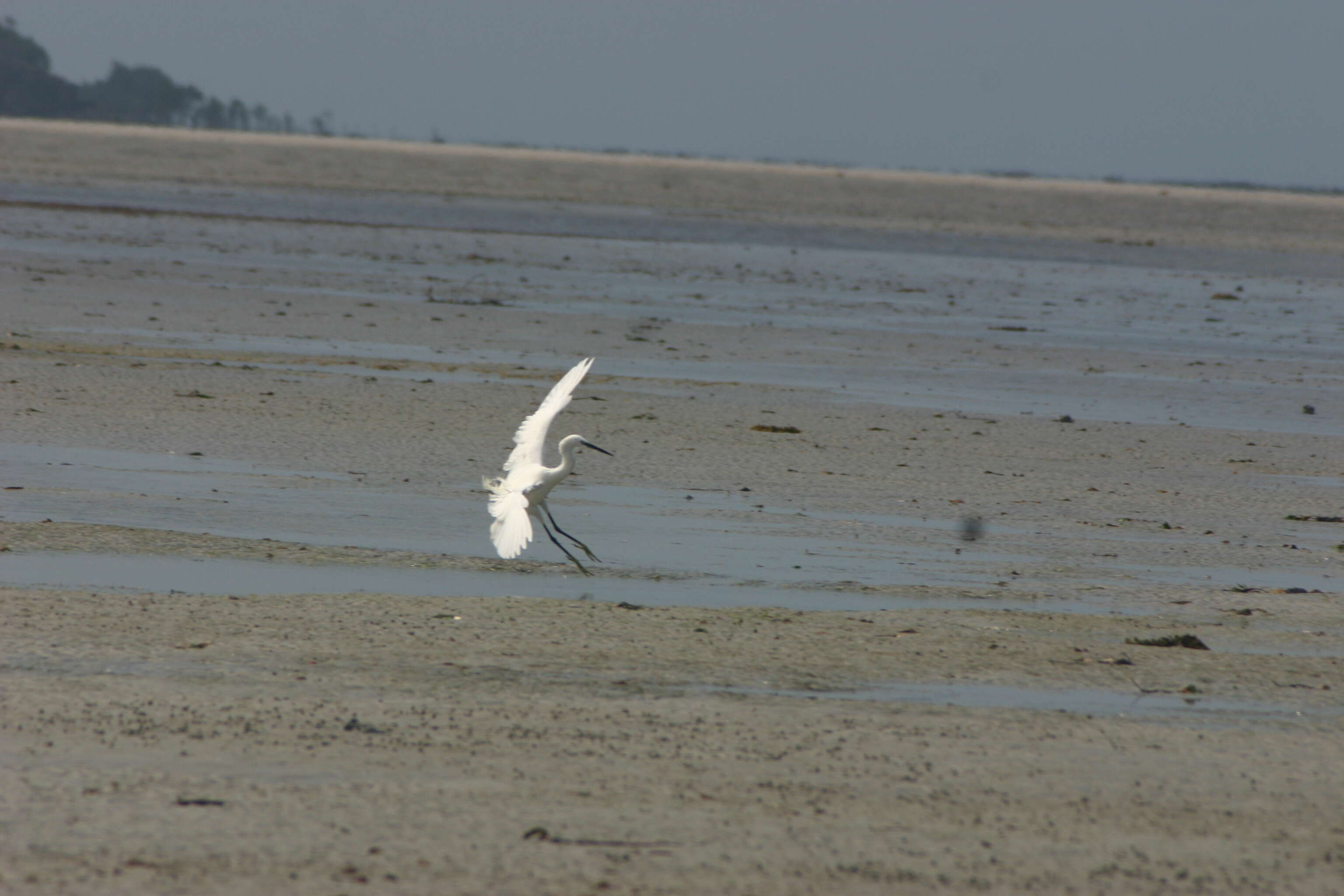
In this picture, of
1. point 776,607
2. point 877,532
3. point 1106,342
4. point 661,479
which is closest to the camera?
point 776,607

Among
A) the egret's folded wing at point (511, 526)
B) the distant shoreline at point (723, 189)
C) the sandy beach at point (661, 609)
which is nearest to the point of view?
the sandy beach at point (661, 609)

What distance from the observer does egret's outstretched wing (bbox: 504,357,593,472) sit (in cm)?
788

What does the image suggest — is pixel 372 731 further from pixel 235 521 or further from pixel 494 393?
pixel 494 393

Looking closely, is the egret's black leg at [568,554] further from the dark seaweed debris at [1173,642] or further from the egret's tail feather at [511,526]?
the dark seaweed debris at [1173,642]

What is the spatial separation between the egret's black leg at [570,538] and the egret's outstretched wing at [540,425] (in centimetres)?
29

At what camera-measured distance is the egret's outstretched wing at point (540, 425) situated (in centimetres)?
788

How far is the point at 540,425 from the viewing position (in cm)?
797

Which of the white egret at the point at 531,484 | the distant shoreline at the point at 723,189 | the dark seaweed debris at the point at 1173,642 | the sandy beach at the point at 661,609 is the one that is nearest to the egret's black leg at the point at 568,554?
the white egret at the point at 531,484

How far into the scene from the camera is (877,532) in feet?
26.2

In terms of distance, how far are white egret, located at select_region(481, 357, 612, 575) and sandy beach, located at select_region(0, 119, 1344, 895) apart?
0.20 m

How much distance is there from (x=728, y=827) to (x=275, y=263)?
1983cm

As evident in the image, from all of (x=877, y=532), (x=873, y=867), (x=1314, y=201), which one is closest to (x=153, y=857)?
(x=873, y=867)

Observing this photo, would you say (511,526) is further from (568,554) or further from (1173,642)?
(1173,642)

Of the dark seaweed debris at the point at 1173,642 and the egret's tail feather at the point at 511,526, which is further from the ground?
the egret's tail feather at the point at 511,526
